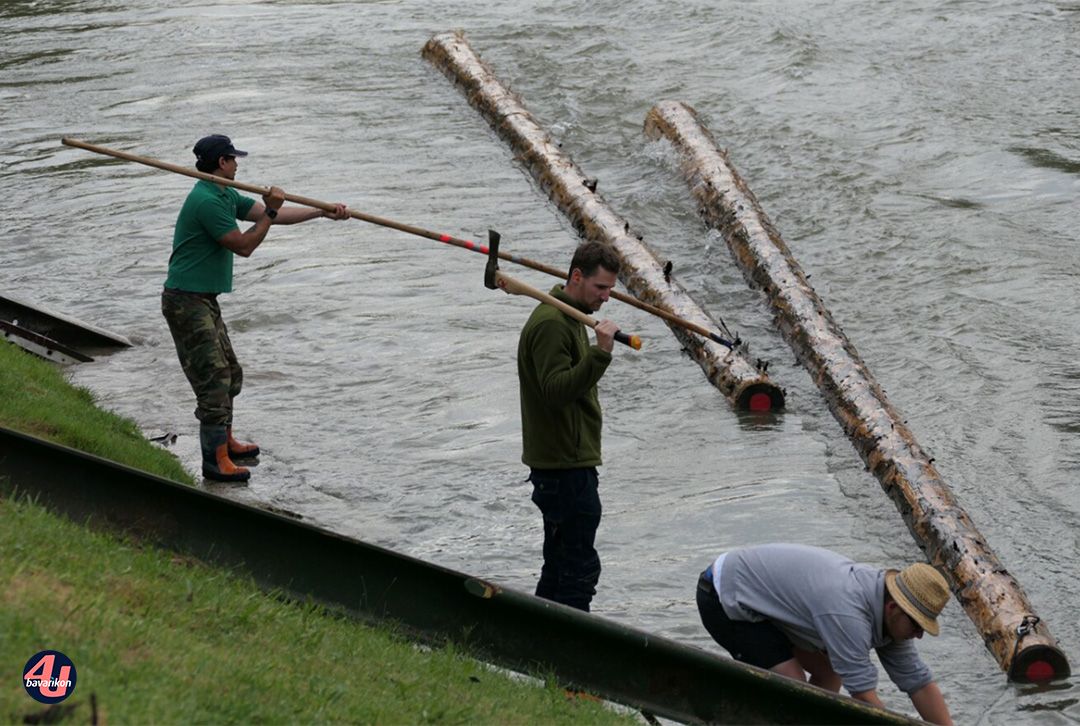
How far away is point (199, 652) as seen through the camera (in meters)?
5.33

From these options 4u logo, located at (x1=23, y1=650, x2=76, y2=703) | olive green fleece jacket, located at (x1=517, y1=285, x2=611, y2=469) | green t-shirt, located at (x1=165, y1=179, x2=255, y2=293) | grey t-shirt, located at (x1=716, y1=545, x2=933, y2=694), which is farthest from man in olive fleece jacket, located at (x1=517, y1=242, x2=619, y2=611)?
4u logo, located at (x1=23, y1=650, x2=76, y2=703)

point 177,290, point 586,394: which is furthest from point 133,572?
point 177,290

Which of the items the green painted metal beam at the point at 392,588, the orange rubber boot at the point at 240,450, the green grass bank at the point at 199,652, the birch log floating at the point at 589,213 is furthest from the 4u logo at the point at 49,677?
the birch log floating at the point at 589,213

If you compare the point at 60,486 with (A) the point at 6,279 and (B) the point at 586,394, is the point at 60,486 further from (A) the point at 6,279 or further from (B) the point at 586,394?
(A) the point at 6,279

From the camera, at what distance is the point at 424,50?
2258 cm

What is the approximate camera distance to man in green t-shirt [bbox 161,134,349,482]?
9.14m

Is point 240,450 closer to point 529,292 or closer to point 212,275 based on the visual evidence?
point 212,275

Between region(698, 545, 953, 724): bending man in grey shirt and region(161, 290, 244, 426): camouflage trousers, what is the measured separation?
12.6 feet

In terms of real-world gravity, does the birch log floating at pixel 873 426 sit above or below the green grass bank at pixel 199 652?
below

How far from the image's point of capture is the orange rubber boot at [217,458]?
9.68 m

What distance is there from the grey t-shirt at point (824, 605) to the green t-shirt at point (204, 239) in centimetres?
397

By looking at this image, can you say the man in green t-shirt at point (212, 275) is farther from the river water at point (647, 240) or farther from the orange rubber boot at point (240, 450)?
the river water at point (647, 240)

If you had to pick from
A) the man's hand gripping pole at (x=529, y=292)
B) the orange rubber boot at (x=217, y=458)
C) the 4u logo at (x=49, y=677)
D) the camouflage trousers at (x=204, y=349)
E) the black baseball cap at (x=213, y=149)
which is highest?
the 4u logo at (x=49, y=677)

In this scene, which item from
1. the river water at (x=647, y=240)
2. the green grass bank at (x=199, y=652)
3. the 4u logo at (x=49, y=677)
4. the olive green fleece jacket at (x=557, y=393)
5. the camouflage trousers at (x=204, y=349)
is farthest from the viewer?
the river water at (x=647, y=240)
